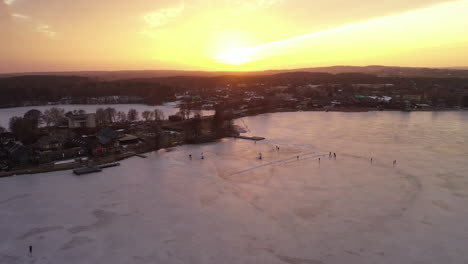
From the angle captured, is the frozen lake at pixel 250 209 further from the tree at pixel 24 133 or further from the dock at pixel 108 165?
the tree at pixel 24 133

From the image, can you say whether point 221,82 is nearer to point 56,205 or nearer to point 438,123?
point 438,123

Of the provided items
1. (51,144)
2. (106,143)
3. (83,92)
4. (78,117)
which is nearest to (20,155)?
(51,144)

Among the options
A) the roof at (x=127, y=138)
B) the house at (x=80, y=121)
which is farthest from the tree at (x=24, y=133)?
the roof at (x=127, y=138)

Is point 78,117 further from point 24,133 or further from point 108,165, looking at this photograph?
point 108,165

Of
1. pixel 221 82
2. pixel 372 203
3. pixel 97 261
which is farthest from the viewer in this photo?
pixel 221 82

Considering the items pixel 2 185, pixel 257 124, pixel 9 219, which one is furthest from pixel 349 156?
pixel 2 185

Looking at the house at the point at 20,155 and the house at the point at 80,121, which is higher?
the house at the point at 80,121

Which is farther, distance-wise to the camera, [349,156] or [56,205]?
[349,156]
